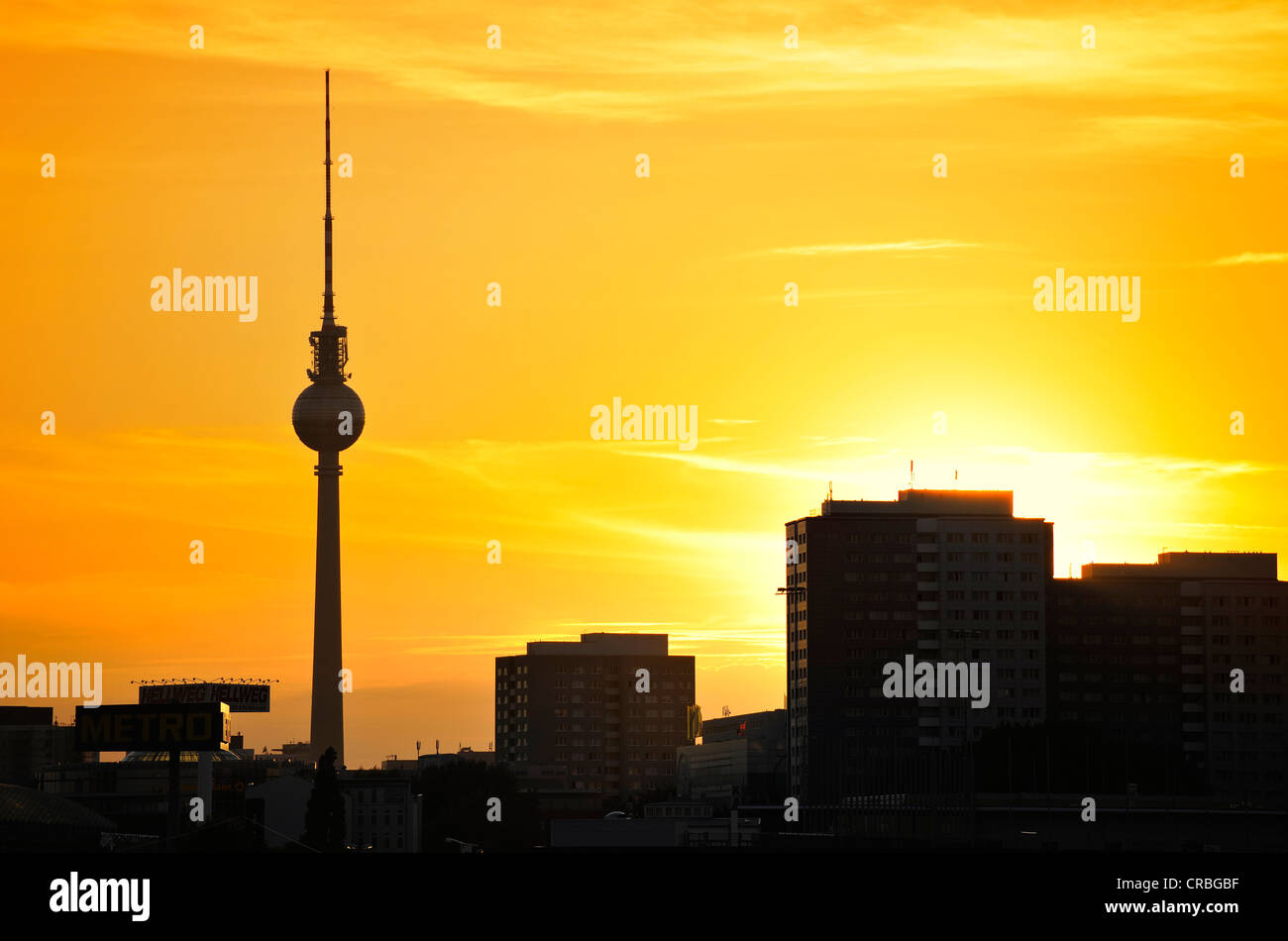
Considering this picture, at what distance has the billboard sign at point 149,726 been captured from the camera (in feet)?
600

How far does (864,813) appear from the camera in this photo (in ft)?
611

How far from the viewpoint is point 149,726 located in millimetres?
184500

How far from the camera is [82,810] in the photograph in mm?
162625

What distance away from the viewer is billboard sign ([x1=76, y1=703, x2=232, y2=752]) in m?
183
